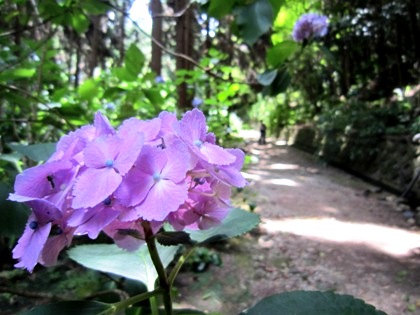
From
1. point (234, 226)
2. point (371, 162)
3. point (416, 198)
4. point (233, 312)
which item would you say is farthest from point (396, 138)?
point (234, 226)

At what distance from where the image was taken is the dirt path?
2926mm

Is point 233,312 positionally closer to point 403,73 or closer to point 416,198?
point 416,198

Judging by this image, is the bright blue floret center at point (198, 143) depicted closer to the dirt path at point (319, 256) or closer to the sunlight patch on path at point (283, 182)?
the dirt path at point (319, 256)

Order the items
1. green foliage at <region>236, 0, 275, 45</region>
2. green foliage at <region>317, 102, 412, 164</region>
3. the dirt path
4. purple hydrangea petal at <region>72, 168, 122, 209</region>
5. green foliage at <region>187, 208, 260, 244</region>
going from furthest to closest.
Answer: green foliage at <region>317, 102, 412, 164</region>, the dirt path, green foliage at <region>236, 0, 275, 45</region>, green foliage at <region>187, 208, 260, 244</region>, purple hydrangea petal at <region>72, 168, 122, 209</region>

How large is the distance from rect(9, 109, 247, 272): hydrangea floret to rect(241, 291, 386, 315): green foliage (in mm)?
174

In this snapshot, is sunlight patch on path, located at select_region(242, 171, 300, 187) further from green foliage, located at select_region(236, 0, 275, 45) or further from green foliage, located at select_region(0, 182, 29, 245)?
green foliage, located at select_region(0, 182, 29, 245)

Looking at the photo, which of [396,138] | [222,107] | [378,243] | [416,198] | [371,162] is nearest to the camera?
[378,243]

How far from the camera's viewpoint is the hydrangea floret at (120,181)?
477 millimetres

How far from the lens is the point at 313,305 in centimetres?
58

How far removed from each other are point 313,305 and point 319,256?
3.46m

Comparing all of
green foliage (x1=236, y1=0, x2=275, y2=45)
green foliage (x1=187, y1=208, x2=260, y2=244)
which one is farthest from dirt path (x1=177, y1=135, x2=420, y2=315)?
green foliage (x1=187, y1=208, x2=260, y2=244)

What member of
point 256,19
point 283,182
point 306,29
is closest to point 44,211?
point 256,19

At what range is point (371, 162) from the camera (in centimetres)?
A: 831

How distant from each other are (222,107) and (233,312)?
2710mm
